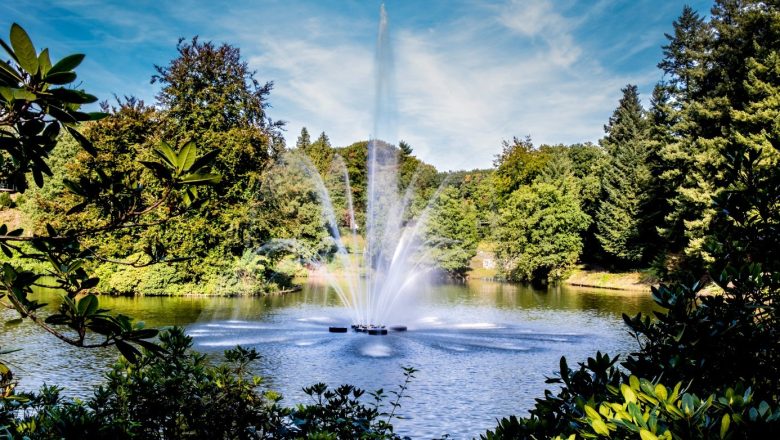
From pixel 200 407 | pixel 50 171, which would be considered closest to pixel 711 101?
pixel 200 407

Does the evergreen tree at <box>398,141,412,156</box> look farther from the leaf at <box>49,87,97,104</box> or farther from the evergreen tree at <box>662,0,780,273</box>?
the leaf at <box>49,87,97,104</box>

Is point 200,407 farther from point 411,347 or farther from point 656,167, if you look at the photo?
point 656,167

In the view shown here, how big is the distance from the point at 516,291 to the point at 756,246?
3045 cm

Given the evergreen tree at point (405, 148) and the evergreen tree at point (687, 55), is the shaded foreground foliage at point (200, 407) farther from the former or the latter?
the evergreen tree at point (405, 148)

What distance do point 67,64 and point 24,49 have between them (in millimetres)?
97

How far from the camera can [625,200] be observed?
39.2m

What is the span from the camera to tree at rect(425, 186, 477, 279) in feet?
146

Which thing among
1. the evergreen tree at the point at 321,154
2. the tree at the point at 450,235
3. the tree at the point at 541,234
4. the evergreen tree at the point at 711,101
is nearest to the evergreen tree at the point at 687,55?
the evergreen tree at the point at 711,101

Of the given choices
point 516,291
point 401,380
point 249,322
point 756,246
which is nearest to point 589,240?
point 516,291

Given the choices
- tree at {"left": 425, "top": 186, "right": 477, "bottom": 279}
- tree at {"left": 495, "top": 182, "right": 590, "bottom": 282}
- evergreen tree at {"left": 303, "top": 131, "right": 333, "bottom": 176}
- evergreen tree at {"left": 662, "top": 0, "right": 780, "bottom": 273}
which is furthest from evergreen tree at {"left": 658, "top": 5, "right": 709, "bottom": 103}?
evergreen tree at {"left": 303, "top": 131, "right": 333, "bottom": 176}

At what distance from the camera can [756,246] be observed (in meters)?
3.20

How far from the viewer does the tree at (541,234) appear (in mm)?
38509

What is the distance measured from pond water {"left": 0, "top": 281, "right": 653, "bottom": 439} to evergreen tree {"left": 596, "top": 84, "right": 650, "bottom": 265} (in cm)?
1279

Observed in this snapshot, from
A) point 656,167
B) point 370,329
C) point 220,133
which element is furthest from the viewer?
point 656,167
